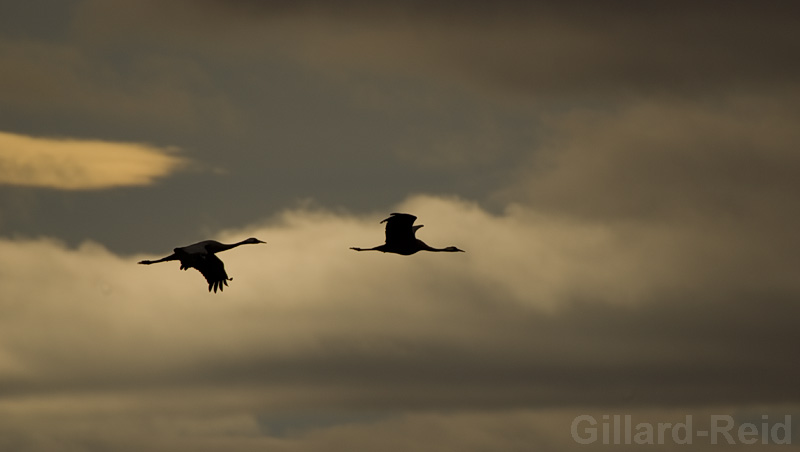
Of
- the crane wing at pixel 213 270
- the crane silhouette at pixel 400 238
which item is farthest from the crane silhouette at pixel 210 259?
the crane silhouette at pixel 400 238

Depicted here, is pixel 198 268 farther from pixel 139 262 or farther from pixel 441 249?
pixel 441 249

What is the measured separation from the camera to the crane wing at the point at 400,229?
101875mm

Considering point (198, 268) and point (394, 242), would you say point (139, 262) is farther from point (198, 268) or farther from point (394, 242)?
point (394, 242)

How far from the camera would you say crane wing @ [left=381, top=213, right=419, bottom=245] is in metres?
102

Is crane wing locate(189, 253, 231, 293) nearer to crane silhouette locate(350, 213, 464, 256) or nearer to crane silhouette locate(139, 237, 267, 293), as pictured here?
crane silhouette locate(139, 237, 267, 293)

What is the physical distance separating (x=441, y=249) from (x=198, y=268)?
11.1 metres

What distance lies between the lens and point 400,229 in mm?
102625

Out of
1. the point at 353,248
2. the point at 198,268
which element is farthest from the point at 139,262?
the point at 353,248

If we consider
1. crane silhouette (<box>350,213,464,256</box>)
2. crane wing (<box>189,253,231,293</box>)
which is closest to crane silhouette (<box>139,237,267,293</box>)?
crane wing (<box>189,253,231,293</box>)

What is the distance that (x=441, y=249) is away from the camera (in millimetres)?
106000

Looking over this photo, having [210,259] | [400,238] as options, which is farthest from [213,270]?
[400,238]

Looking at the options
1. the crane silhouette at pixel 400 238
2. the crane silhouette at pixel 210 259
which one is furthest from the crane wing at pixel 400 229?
the crane silhouette at pixel 210 259

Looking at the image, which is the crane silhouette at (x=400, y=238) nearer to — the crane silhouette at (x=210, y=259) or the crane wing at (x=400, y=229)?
the crane wing at (x=400, y=229)

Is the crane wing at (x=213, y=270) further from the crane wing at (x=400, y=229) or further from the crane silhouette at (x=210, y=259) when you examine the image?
the crane wing at (x=400, y=229)
